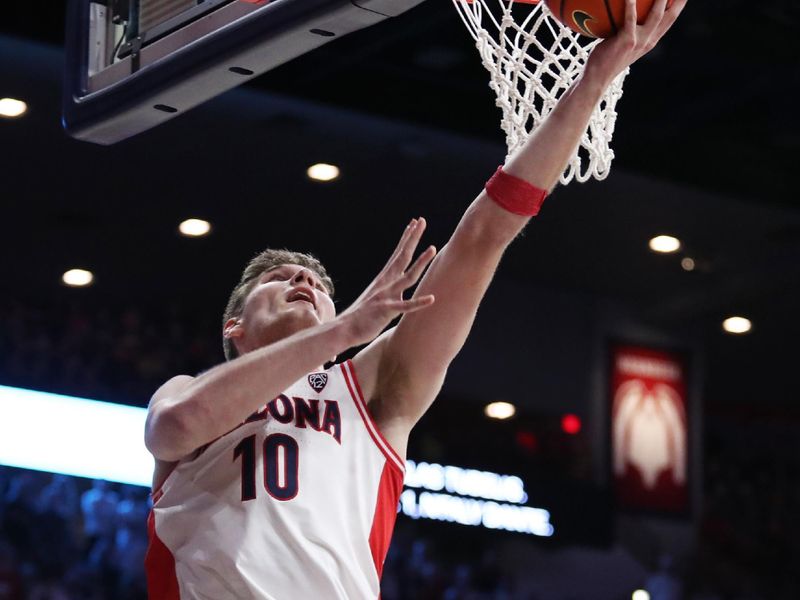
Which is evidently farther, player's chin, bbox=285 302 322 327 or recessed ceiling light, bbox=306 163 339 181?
recessed ceiling light, bbox=306 163 339 181

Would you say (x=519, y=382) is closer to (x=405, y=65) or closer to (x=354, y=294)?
(x=354, y=294)

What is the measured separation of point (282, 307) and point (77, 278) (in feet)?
22.8

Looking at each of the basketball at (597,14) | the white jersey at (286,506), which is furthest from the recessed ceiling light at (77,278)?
the basketball at (597,14)

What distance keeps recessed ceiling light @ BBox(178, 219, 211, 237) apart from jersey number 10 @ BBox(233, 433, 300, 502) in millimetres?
6836

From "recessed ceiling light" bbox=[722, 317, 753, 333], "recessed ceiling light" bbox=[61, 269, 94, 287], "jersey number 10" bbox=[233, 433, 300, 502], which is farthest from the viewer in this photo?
"recessed ceiling light" bbox=[722, 317, 753, 333]

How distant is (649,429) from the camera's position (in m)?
11.0

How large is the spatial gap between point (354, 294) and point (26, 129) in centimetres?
298

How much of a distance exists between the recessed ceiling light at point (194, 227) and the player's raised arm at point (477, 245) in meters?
6.67

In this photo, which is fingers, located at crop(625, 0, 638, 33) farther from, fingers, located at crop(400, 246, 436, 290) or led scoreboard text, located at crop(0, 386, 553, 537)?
led scoreboard text, located at crop(0, 386, 553, 537)

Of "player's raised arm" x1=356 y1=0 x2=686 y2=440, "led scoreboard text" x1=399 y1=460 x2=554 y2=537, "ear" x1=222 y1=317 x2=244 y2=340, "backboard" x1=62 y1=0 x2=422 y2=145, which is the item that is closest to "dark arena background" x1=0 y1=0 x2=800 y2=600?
"led scoreboard text" x1=399 y1=460 x2=554 y2=537

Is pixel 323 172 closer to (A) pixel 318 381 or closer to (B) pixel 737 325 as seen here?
(B) pixel 737 325

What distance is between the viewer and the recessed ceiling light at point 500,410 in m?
10.4

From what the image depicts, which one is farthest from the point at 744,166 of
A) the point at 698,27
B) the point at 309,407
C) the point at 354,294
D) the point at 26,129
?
the point at 309,407

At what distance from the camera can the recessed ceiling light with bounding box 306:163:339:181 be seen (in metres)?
9.13
